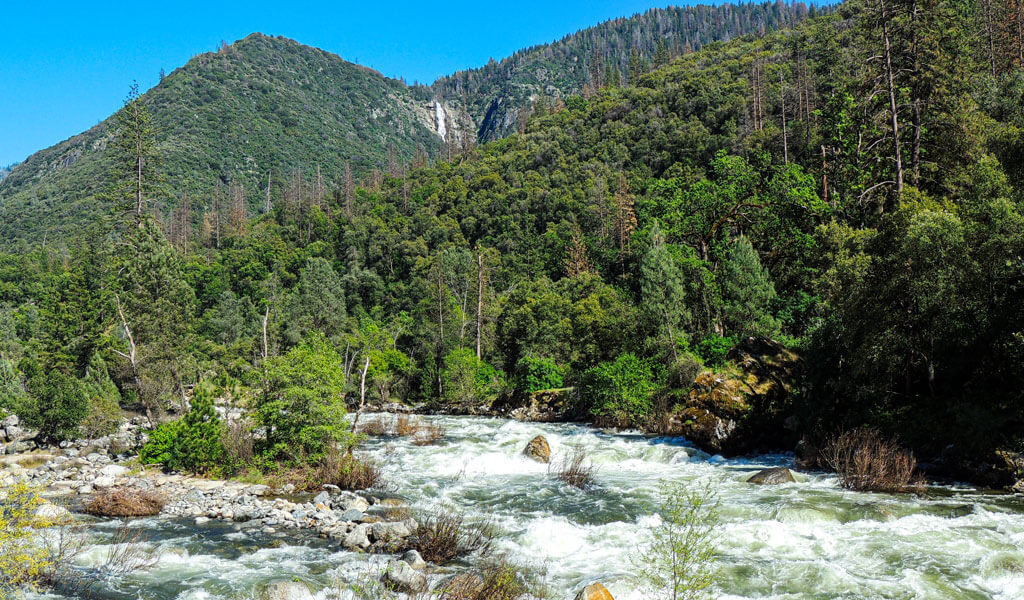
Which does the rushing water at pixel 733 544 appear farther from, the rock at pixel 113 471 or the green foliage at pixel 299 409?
the rock at pixel 113 471

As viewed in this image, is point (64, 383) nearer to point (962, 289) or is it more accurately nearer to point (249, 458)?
point (249, 458)

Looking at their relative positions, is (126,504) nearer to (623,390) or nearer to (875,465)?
(875,465)

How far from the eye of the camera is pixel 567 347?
49.8 m

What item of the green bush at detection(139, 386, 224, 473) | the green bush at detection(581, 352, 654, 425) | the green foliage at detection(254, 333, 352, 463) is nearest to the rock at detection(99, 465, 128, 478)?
the green bush at detection(139, 386, 224, 473)

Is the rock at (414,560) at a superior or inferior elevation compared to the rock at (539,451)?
superior

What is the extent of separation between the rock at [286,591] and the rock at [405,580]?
1396 millimetres

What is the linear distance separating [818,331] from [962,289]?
6555 mm

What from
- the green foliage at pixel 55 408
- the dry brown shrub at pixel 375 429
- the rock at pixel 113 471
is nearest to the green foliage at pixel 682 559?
the rock at pixel 113 471

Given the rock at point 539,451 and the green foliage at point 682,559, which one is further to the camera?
the rock at point 539,451

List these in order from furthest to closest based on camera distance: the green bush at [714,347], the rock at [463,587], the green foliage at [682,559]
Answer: the green bush at [714,347]
the rock at [463,587]
the green foliage at [682,559]

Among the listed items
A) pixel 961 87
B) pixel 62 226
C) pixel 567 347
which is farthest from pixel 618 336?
pixel 62 226

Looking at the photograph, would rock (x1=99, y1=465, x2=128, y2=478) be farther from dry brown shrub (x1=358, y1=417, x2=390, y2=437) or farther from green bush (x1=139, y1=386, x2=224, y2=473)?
dry brown shrub (x1=358, y1=417, x2=390, y2=437)

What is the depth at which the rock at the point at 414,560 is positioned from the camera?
1128 cm

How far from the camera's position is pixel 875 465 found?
16234 mm
